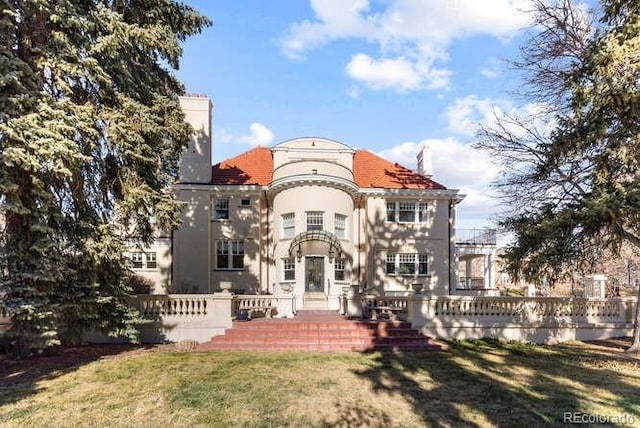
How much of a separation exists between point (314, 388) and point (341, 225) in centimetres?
1312

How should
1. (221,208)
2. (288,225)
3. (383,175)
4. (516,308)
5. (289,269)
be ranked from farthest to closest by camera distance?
(383,175) → (221,208) → (288,225) → (289,269) → (516,308)

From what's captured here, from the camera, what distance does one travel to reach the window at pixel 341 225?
20.5 metres

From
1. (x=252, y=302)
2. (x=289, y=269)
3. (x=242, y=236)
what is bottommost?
(x=252, y=302)

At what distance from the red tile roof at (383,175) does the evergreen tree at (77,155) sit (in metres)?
13.5

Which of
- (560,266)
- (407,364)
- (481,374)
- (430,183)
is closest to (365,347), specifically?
(407,364)

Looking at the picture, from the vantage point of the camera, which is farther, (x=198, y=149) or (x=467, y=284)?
(x=467, y=284)

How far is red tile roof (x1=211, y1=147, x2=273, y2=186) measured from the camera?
73.3 ft

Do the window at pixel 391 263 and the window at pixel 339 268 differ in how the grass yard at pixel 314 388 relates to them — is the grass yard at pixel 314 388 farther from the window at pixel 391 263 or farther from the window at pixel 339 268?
the window at pixel 391 263

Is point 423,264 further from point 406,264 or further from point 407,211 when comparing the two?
point 407,211

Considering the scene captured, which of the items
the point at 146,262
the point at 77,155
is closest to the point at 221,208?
the point at 146,262

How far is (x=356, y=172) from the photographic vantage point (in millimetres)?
24266

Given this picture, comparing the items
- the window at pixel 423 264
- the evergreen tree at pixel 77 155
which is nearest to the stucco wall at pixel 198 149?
the evergreen tree at pixel 77 155

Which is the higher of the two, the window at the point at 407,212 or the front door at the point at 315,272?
the window at the point at 407,212

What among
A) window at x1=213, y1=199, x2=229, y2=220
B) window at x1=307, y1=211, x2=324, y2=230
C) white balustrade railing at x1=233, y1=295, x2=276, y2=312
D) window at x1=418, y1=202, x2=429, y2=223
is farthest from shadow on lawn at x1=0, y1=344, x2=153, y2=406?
window at x1=418, y1=202, x2=429, y2=223
